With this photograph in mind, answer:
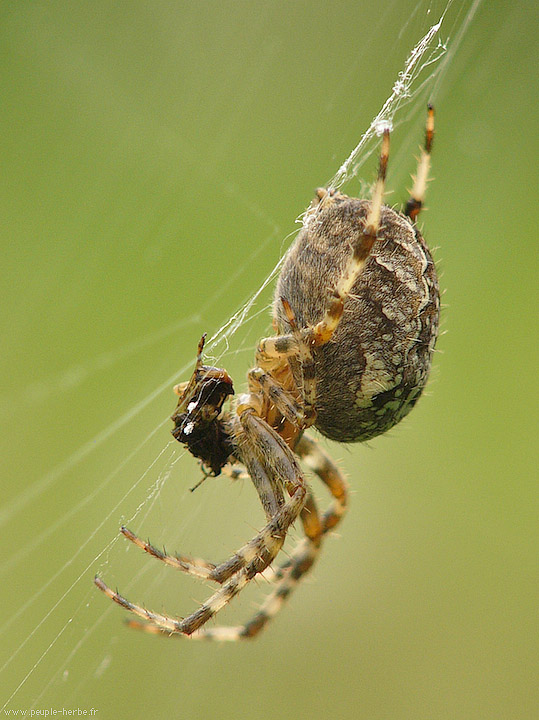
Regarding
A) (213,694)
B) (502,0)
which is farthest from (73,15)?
(213,694)

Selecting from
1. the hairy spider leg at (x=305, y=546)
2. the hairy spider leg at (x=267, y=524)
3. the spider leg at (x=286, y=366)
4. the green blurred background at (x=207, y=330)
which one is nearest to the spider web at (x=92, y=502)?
the green blurred background at (x=207, y=330)

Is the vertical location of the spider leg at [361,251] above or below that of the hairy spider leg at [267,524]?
above

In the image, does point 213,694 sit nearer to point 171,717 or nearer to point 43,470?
point 171,717

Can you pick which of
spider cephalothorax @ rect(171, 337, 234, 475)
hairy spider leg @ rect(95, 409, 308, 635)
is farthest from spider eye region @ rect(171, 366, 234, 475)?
hairy spider leg @ rect(95, 409, 308, 635)

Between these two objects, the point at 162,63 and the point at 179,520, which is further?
the point at 162,63

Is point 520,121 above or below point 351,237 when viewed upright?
above

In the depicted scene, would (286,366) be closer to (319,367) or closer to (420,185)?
(319,367)

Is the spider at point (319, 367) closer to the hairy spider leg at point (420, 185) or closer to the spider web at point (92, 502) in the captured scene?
the hairy spider leg at point (420, 185)

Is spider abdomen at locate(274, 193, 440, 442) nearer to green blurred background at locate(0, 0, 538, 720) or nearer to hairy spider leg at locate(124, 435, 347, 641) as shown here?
hairy spider leg at locate(124, 435, 347, 641)
